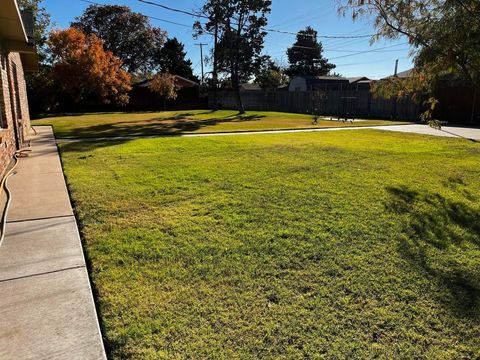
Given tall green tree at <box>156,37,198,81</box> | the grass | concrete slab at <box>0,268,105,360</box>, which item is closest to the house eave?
concrete slab at <box>0,268,105,360</box>

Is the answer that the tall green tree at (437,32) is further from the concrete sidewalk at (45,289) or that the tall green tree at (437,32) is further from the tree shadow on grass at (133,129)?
the tree shadow on grass at (133,129)

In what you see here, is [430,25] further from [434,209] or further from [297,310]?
[297,310]

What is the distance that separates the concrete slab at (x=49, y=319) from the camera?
208 cm

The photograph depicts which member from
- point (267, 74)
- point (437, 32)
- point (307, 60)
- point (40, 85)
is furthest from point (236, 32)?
point (307, 60)

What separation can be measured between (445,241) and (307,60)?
204 ft

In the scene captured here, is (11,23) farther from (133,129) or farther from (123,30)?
(123,30)

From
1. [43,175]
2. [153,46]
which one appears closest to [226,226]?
[43,175]

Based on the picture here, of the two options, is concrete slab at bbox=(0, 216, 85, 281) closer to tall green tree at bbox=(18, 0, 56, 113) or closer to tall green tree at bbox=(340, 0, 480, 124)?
tall green tree at bbox=(340, 0, 480, 124)

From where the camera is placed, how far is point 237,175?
21.1ft

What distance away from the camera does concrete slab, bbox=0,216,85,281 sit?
3004mm

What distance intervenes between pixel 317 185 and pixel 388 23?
253 centimetres

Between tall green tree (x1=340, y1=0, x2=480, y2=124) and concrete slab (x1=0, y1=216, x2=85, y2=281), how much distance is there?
14.7 feet

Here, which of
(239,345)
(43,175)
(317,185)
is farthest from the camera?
(43,175)

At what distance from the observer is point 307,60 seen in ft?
202
